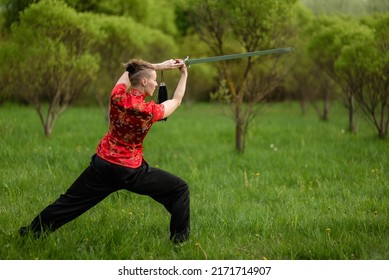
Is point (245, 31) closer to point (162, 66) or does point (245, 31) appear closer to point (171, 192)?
point (162, 66)

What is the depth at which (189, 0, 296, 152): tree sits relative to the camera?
26.5ft

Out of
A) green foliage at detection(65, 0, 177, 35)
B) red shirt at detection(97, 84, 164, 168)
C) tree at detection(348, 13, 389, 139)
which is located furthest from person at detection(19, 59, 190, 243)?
green foliage at detection(65, 0, 177, 35)

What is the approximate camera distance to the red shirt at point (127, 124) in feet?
12.3

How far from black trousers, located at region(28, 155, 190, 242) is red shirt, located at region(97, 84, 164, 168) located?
0.25ft

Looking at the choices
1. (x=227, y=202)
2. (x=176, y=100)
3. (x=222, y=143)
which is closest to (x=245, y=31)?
(x=222, y=143)

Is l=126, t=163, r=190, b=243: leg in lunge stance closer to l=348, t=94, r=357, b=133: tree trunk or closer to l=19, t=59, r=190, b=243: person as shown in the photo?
l=19, t=59, r=190, b=243: person

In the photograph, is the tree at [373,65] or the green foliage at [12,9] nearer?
the tree at [373,65]

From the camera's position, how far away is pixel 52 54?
9250 millimetres

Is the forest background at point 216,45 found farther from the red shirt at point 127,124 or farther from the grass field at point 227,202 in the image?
the red shirt at point 127,124

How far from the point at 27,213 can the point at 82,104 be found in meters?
16.7

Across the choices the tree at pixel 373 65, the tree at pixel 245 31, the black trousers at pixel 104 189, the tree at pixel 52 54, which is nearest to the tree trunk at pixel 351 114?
the tree at pixel 373 65

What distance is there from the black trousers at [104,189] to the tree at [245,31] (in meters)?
4.67

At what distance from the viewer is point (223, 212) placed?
5.03m

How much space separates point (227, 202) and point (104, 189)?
6.10ft
